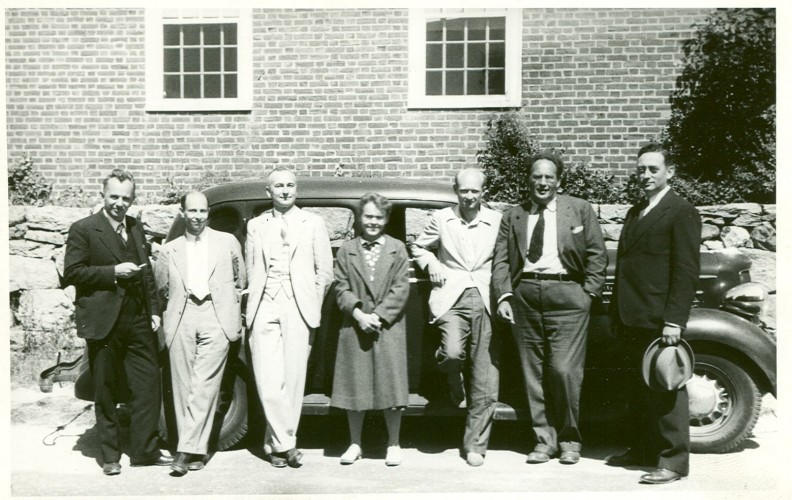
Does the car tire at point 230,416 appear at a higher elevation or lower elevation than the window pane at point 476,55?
lower

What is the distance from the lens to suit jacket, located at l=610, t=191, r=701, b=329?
4.83 metres

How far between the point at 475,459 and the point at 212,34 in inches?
272

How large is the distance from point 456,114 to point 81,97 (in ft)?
14.9

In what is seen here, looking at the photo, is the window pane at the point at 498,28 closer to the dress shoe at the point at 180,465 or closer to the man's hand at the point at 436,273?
the man's hand at the point at 436,273

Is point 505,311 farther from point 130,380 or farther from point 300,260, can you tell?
point 130,380

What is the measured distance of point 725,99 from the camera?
9.38 m

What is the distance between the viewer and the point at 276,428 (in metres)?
5.15

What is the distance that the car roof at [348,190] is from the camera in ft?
17.9

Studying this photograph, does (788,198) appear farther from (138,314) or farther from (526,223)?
(138,314)

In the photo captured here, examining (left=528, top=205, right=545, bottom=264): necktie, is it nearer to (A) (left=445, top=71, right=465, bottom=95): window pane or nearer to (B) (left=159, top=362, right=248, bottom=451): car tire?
(B) (left=159, top=362, right=248, bottom=451): car tire

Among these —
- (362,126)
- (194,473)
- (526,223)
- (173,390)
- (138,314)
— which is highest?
(362,126)

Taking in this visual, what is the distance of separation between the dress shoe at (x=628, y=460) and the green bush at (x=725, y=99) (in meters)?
4.69

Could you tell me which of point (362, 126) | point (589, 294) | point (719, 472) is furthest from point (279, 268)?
point (362, 126)

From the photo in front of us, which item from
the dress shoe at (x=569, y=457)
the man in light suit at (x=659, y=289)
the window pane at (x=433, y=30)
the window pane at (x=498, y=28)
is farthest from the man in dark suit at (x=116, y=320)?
the window pane at (x=498, y=28)
